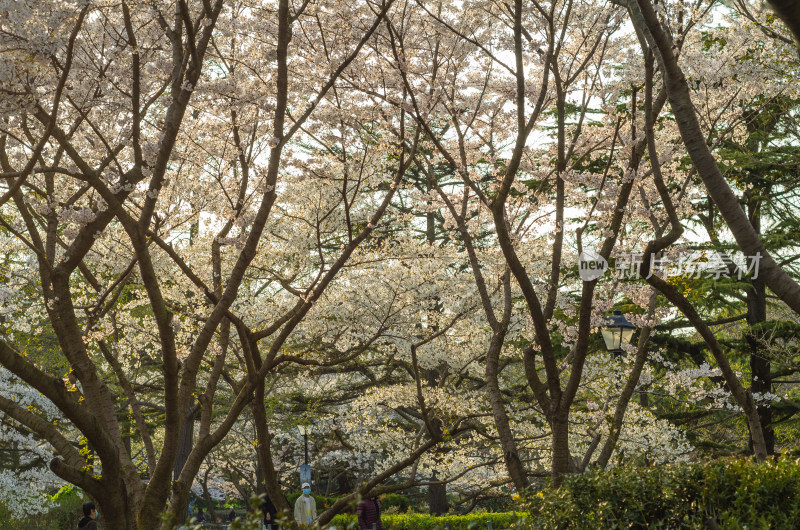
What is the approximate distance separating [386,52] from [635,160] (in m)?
3.56

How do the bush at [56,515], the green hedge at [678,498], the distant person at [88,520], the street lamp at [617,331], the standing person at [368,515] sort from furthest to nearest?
1. the bush at [56,515]
2. the standing person at [368,515]
3. the distant person at [88,520]
4. the street lamp at [617,331]
5. the green hedge at [678,498]

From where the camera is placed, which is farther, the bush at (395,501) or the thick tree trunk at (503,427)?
the bush at (395,501)

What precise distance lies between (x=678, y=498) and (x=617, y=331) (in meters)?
4.00

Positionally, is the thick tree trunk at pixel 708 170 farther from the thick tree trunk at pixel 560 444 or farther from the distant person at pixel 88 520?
the distant person at pixel 88 520

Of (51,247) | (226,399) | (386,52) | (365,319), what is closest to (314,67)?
(386,52)

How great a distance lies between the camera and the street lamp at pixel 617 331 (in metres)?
9.06

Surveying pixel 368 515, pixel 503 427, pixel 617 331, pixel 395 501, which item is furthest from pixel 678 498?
pixel 395 501

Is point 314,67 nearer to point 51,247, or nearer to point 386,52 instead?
point 386,52

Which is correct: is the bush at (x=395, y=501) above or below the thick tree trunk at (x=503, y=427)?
below

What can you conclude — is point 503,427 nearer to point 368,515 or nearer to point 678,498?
point 678,498

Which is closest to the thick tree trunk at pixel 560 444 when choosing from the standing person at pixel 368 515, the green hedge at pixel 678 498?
the green hedge at pixel 678 498

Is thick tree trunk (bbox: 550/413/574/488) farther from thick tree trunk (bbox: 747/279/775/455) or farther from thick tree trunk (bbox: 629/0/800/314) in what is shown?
thick tree trunk (bbox: 747/279/775/455)

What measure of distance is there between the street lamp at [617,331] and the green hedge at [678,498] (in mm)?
3614

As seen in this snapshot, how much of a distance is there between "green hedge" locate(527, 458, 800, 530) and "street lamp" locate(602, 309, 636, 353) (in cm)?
361
